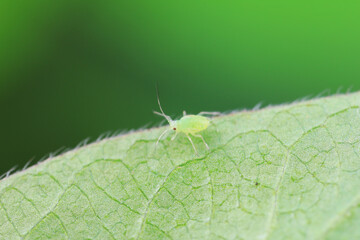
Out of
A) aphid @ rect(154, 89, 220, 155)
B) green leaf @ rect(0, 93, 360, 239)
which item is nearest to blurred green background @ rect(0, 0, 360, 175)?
aphid @ rect(154, 89, 220, 155)

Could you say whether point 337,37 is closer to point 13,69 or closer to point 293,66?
point 293,66

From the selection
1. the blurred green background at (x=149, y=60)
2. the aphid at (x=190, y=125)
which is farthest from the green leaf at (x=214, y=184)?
the blurred green background at (x=149, y=60)

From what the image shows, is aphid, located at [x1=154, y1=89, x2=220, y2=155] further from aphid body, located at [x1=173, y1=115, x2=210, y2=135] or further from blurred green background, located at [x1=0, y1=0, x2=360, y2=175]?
blurred green background, located at [x1=0, y1=0, x2=360, y2=175]

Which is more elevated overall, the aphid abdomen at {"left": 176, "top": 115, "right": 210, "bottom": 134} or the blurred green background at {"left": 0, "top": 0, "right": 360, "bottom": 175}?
the blurred green background at {"left": 0, "top": 0, "right": 360, "bottom": 175}

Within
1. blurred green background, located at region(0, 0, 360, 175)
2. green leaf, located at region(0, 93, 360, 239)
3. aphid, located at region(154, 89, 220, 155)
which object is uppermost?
blurred green background, located at region(0, 0, 360, 175)

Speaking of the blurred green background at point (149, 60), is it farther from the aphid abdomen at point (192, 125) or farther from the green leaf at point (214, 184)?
the green leaf at point (214, 184)

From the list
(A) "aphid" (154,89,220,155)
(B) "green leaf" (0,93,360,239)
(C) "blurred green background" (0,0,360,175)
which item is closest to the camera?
(B) "green leaf" (0,93,360,239)

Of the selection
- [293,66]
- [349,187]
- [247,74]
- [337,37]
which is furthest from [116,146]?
[337,37]

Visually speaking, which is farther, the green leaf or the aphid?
the aphid
